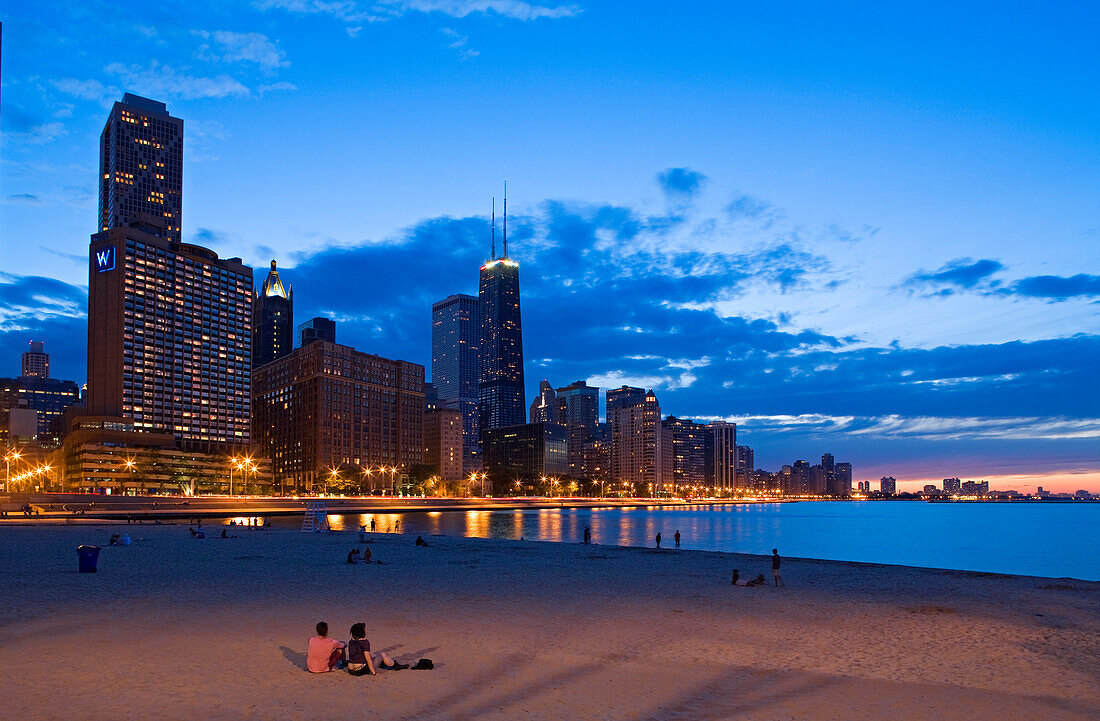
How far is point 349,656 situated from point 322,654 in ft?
1.84

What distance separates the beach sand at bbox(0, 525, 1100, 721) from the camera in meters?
13.9

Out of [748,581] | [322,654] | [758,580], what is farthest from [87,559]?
[758,580]

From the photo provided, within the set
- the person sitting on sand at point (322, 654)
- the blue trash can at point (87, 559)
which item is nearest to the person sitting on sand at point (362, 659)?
the person sitting on sand at point (322, 654)

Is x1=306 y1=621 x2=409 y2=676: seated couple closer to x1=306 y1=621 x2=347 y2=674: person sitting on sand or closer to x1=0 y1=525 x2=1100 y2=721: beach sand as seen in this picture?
x1=306 y1=621 x2=347 y2=674: person sitting on sand

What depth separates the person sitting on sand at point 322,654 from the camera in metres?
15.5

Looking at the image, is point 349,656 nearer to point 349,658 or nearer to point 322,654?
point 349,658

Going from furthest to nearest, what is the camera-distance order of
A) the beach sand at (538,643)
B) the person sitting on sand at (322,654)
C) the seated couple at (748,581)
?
the seated couple at (748,581), the person sitting on sand at (322,654), the beach sand at (538,643)

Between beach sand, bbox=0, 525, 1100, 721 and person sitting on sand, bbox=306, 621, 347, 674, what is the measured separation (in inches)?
11.4

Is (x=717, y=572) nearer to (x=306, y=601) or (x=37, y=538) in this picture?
(x=306, y=601)

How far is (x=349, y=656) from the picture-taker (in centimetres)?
1583

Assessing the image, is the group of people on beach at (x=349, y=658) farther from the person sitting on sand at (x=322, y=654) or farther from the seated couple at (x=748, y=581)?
the seated couple at (x=748, y=581)

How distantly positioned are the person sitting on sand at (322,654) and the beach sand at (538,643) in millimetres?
289

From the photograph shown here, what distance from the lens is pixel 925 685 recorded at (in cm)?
1638

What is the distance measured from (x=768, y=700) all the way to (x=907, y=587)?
23874 millimetres
